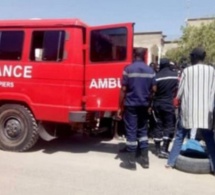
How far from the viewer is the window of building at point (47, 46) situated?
702 cm

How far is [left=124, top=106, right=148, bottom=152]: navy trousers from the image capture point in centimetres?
637

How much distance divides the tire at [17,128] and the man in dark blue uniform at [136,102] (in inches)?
68.6

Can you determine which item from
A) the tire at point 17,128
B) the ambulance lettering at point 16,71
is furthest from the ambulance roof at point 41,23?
the tire at point 17,128

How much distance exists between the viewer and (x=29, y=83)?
23.4 feet

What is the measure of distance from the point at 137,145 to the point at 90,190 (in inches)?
66.7

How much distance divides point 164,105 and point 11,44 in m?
2.99

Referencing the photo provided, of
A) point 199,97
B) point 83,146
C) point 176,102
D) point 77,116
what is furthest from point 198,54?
point 83,146

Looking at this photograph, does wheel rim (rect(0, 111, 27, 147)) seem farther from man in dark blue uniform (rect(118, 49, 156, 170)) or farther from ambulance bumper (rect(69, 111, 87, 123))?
man in dark blue uniform (rect(118, 49, 156, 170))

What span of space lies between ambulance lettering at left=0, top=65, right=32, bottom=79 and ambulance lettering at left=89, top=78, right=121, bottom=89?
1150 mm

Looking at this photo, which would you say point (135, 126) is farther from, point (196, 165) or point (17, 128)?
point (17, 128)

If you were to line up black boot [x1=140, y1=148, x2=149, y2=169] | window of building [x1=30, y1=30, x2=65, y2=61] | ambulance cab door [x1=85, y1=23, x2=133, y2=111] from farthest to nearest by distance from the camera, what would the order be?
window of building [x1=30, y1=30, x2=65, y2=61] → ambulance cab door [x1=85, y1=23, x2=133, y2=111] → black boot [x1=140, y1=148, x2=149, y2=169]

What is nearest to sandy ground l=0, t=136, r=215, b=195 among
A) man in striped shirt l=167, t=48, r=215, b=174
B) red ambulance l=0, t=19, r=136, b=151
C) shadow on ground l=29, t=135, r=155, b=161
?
shadow on ground l=29, t=135, r=155, b=161

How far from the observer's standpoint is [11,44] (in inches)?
287

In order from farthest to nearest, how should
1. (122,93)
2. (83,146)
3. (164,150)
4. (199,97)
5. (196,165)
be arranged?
1. (83,146)
2. (164,150)
3. (122,93)
4. (196,165)
5. (199,97)
